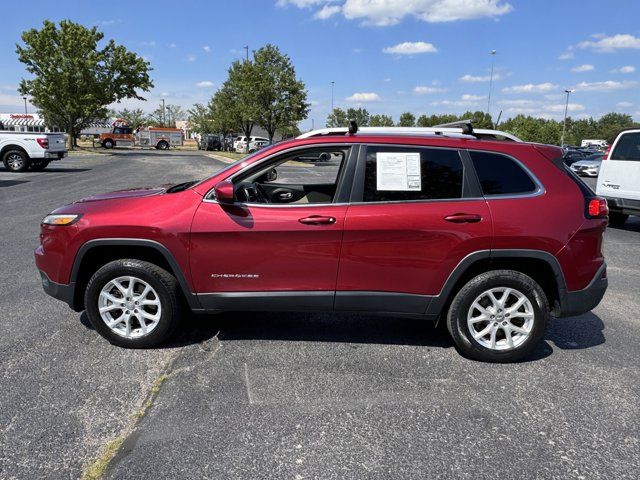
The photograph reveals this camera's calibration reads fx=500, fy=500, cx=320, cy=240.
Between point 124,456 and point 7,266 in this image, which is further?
point 7,266

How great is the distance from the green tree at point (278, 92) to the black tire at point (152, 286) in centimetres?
A: 3671

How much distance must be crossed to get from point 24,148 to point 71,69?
2001 centimetres

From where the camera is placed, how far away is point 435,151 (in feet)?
12.4

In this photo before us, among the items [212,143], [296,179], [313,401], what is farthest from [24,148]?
[212,143]

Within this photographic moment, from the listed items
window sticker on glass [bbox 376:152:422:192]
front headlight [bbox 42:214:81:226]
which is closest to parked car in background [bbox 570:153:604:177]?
window sticker on glass [bbox 376:152:422:192]

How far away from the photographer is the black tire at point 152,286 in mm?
3812

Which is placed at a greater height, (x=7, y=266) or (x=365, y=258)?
(x=365, y=258)

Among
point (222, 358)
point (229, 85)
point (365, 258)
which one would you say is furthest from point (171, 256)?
point (229, 85)

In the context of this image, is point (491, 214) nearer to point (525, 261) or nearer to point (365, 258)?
point (525, 261)

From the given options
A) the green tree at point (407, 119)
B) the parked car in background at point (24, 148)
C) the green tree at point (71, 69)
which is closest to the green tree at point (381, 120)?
the green tree at point (407, 119)

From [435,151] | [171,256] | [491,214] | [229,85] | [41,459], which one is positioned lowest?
[41,459]

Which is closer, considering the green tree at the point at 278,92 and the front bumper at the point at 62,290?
the front bumper at the point at 62,290

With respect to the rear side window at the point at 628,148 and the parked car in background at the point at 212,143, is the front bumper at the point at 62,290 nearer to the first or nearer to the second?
the rear side window at the point at 628,148

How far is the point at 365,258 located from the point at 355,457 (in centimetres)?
145
